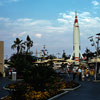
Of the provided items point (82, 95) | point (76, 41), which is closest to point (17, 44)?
point (76, 41)

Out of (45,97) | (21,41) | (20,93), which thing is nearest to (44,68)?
(45,97)

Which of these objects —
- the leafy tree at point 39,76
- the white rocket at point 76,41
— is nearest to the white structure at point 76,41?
the white rocket at point 76,41

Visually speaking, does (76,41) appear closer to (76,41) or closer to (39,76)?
(76,41)

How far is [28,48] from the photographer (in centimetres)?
10162

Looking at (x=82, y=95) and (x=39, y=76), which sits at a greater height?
(x=39, y=76)

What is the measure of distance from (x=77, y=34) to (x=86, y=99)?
8731 cm

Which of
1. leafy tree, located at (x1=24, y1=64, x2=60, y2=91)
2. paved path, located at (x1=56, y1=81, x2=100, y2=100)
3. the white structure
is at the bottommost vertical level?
paved path, located at (x1=56, y1=81, x2=100, y2=100)

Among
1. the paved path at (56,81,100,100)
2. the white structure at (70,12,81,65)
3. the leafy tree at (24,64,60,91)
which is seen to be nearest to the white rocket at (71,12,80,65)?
the white structure at (70,12,81,65)

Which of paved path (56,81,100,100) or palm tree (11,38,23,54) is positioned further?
palm tree (11,38,23,54)

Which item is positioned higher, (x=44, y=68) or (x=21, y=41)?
(x=21, y=41)

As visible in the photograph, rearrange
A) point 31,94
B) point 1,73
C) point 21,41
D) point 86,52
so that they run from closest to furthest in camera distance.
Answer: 1. point 31,94
2. point 1,73
3. point 21,41
4. point 86,52

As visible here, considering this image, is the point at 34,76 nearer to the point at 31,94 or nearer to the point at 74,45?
the point at 31,94

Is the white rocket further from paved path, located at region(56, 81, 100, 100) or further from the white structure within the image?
paved path, located at region(56, 81, 100, 100)

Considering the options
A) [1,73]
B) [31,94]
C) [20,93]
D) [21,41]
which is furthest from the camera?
[21,41]
